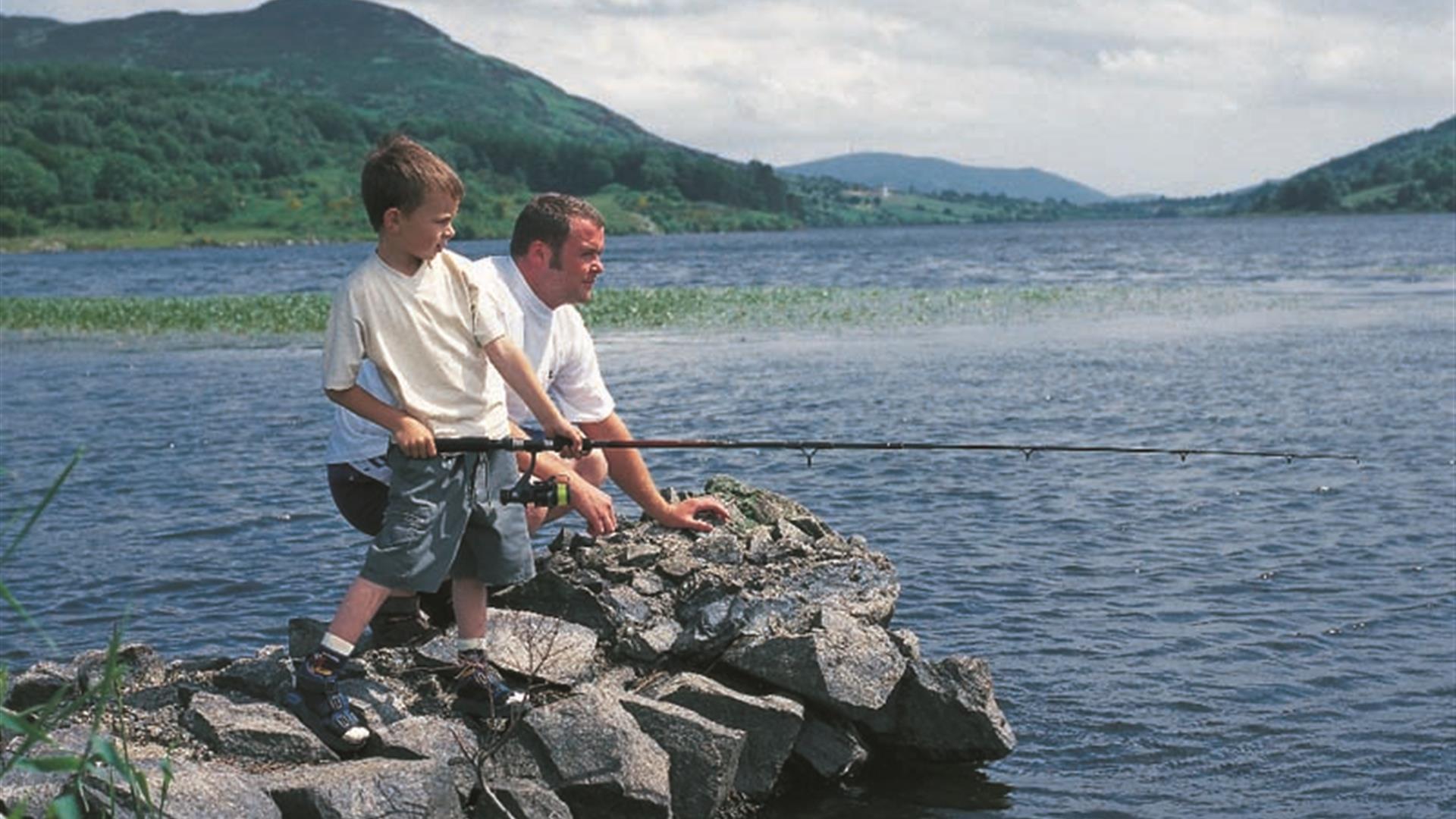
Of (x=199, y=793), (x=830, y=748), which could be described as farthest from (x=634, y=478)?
(x=199, y=793)

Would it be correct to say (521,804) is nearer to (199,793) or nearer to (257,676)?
(199,793)

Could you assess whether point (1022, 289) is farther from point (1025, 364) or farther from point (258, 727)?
point (258, 727)

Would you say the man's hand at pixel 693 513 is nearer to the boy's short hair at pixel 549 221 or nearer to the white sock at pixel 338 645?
the boy's short hair at pixel 549 221

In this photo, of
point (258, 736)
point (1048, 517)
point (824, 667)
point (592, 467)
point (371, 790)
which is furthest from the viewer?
point (1048, 517)

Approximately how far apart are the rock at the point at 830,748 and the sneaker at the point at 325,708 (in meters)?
2.23

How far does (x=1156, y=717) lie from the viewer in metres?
9.32

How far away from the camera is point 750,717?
771 centimetres

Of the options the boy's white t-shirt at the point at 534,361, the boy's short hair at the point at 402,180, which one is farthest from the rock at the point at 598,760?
the boy's short hair at the point at 402,180

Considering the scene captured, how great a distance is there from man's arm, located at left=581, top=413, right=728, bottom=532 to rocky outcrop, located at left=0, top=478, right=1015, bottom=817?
0.76 ft

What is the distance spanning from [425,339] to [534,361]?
1388 mm

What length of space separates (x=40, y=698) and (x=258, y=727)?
5.36ft

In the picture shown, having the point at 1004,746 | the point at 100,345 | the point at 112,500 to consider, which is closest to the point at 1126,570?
the point at 1004,746

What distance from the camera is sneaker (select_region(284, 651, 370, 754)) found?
671cm

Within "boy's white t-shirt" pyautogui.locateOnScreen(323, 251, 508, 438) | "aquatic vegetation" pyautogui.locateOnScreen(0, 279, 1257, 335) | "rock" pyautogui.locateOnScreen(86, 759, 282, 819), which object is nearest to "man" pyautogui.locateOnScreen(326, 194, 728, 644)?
"boy's white t-shirt" pyautogui.locateOnScreen(323, 251, 508, 438)
